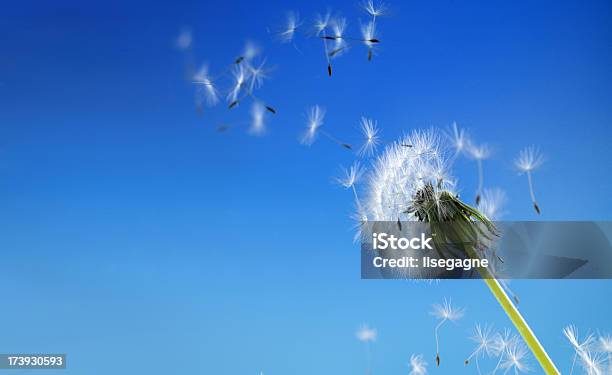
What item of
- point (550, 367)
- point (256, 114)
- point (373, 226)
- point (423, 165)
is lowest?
point (550, 367)

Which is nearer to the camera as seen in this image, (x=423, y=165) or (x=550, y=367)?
(x=550, y=367)

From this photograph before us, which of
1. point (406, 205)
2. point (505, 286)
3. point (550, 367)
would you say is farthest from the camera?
point (406, 205)

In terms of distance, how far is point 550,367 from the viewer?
250 cm

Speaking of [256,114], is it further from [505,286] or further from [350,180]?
[505,286]

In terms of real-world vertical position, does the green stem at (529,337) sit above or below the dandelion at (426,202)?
below

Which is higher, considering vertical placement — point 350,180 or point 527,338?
point 350,180

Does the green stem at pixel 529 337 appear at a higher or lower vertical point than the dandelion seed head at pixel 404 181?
lower

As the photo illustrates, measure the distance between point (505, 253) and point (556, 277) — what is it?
1.78 ft

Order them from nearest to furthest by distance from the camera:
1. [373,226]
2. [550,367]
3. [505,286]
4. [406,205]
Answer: [550,367] < [505,286] < [406,205] < [373,226]

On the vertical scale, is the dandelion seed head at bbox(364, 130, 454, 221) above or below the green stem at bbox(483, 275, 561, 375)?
above

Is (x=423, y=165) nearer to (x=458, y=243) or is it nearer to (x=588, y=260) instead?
(x=458, y=243)

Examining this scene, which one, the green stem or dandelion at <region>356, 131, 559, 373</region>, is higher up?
dandelion at <region>356, 131, 559, 373</region>

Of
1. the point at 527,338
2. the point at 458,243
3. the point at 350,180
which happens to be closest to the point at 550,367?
the point at 527,338

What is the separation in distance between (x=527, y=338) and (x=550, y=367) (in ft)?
0.49
